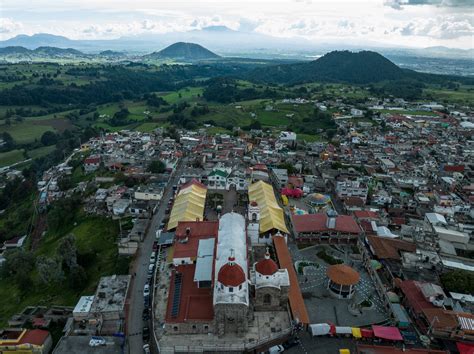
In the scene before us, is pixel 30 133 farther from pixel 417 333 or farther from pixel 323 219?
pixel 417 333

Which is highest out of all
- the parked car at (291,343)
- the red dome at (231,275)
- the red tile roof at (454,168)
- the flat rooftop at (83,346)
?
the red dome at (231,275)

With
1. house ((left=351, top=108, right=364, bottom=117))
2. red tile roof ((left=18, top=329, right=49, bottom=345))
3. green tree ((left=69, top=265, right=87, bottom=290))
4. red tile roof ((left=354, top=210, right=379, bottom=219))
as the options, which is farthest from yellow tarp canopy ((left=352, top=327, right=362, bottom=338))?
house ((left=351, top=108, right=364, bottom=117))

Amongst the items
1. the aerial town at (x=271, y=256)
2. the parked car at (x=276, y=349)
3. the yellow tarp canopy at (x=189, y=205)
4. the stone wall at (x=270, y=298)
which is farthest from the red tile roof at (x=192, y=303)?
the yellow tarp canopy at (x=189, y=205)

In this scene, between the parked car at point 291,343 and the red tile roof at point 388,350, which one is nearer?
the red tile roof at point 388,350

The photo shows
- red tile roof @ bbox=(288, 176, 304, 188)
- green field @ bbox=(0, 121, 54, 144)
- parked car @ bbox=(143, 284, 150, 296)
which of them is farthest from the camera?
green field @ bbox=(0, 121, 54, 144)

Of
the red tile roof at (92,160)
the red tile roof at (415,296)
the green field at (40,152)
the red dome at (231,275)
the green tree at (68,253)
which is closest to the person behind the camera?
the red dome at (231,275)

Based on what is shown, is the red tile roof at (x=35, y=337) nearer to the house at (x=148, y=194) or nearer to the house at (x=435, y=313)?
the house at (x=148, y=194)

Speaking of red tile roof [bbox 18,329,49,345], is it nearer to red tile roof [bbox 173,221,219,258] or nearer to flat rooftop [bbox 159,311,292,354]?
flat rooftop [bbox 159,311,292,354]
